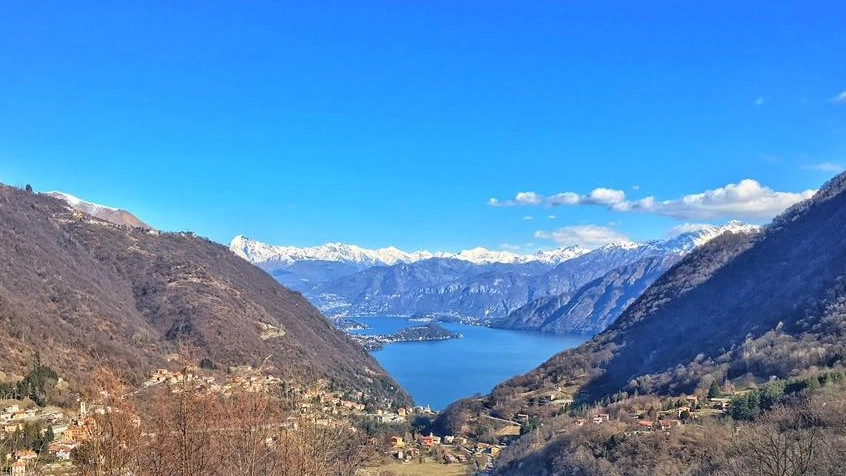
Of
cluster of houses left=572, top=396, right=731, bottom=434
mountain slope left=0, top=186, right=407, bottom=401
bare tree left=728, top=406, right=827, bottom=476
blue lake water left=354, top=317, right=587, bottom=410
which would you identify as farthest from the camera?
blue lake water left=354, top=317, right=587, bottom=410

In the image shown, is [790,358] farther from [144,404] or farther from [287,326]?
[287,326]

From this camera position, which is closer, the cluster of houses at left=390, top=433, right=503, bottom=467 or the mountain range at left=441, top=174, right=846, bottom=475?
the cluster of houses at left=390, top=433, right=503, bottom=467

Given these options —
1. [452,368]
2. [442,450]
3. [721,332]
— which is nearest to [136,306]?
[442,450]

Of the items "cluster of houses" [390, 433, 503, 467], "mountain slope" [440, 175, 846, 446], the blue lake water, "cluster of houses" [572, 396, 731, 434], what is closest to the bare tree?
"cluster of houses" [572, 396, 731, 434]

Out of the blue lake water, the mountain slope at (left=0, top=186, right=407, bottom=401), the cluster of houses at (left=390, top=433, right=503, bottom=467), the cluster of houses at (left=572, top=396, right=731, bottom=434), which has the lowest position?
the cluster of houses at (left=390, top=433, right=503, bottom=467)

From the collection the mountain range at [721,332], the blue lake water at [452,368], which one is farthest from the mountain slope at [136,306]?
the mountain range at [721,332]

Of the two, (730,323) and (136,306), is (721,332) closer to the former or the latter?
(730,323)

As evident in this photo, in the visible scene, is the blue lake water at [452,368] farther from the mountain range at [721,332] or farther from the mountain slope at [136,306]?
the mountain range at [721,332]

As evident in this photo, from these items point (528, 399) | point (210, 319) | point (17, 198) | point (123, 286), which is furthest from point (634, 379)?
point (17, 198)

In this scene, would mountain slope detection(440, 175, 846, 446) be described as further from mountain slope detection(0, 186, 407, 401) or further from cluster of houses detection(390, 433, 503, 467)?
mountain slope detection(0, 186, 407, 401)

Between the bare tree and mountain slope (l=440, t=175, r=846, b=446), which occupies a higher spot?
mountain slope (l=440, t=175, r=846, b=446)
